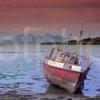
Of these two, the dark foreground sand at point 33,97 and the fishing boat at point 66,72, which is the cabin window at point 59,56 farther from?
the dark foreground sand at point 33,97

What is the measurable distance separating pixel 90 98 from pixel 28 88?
1186 centimetres

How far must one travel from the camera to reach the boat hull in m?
46.1

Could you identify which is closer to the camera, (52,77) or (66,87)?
(66,87)

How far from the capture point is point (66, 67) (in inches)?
1859

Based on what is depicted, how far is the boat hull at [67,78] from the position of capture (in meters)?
46.1

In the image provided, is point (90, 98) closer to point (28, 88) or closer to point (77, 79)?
point (77, 79)

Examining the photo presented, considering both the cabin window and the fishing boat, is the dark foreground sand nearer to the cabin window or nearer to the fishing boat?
the fishing boat

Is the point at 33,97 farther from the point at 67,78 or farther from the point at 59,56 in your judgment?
the point at 59,56

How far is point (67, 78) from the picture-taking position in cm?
4716

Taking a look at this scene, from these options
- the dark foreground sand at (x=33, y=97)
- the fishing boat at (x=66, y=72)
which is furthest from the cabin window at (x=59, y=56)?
the dark foreground sand at (x=33, y=97)

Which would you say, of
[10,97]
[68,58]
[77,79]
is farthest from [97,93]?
[10,97]

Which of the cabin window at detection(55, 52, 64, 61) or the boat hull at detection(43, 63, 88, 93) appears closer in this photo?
the boat hull at detection(43, 63, 88, 93)

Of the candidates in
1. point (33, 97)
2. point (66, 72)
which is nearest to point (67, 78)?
→ point (66, 72)

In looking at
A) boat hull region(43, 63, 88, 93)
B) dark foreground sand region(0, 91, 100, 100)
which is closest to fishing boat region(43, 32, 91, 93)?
boat hull region(43, 63, 88, 93)
